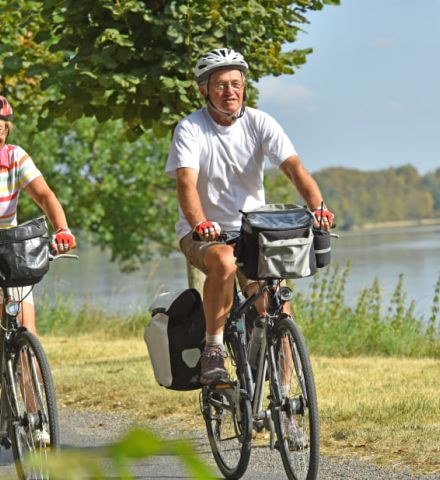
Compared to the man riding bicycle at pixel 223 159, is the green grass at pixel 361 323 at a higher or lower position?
lower

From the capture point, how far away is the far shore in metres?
158

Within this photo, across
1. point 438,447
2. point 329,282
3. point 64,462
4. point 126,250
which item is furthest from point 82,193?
point 64,462

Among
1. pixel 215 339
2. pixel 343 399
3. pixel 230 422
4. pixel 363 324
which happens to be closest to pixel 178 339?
pixel 215 339

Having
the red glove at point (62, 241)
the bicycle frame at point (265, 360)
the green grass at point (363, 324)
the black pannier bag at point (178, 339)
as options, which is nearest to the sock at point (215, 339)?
the bicycle frame at point (265, 360)

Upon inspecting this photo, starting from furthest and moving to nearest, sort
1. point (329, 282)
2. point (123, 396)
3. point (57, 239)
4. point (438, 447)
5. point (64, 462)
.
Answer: point (329, 282) → point (123, 396) → point (438, 447) → point (57, 239) → point (64, 462)

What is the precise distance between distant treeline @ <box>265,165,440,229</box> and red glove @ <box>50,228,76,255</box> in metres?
152

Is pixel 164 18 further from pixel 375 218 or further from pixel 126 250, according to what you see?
pixel 375 218

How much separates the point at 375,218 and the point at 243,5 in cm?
16242

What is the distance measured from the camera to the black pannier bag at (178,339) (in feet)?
15.7

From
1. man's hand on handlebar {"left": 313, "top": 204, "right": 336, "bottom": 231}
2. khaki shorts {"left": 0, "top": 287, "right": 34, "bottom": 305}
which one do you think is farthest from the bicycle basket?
man's hand on handlebar {"left": 313, "top": 204, "right": 336, "bottom": 231}

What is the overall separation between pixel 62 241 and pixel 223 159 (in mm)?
872

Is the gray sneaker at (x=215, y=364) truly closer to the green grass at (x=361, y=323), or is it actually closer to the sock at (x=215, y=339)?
the sock at (x=215, y=339)

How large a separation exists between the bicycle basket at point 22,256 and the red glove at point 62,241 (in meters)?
0.06

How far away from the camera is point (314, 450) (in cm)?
403
